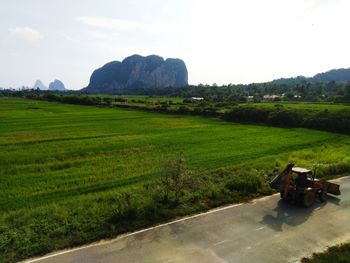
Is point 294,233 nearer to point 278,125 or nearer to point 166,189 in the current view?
point 166,189

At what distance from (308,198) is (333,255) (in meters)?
4.98

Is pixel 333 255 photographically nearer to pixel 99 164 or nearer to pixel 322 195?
pixel 322 195

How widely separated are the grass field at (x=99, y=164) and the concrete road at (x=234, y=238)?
926mm

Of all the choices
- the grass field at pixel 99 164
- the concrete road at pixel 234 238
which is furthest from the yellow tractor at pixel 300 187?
the grass field at pixel 99 164

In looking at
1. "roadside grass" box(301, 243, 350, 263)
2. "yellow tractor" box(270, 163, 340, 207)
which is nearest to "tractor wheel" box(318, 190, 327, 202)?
"yellow tractor" box(270, 163, 340, 207)

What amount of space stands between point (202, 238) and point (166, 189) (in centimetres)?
371

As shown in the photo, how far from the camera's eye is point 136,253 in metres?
11.7

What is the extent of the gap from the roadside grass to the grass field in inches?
215

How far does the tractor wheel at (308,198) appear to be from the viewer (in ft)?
52.7

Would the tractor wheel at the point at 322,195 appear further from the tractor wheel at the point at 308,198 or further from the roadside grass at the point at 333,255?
the roadside grass at the point at 333,255

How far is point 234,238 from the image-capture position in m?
12.9

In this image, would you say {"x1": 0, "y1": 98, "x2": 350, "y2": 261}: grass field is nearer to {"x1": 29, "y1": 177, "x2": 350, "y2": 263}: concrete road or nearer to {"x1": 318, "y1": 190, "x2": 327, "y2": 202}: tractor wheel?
{"x1": 29, "y1": 177, "x2": 350, "y2": 263}: concrete road

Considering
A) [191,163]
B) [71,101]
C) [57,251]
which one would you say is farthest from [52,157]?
[71,101]

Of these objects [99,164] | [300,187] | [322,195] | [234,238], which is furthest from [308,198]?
[99,164]
